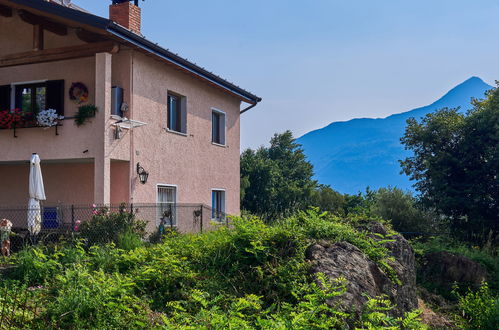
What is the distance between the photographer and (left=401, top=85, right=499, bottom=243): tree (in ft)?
63.2

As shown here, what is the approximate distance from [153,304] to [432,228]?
1743cm

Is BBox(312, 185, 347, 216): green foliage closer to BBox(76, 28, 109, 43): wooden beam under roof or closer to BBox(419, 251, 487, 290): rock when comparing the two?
BBox(419, 251, 487, 290): rock

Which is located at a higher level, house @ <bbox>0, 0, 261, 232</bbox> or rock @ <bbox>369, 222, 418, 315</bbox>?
house @ <bbox>0, 0, 261, 232</bbox>

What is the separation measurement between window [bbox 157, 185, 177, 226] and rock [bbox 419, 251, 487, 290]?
6246 millimetres

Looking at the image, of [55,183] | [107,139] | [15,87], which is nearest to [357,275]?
[107,139]

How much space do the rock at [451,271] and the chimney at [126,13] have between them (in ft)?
34.2

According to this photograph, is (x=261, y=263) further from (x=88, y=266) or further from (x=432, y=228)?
(x=432, y=228)

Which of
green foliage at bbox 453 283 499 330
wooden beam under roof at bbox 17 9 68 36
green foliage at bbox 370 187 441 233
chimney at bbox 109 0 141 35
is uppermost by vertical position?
chimney at bbox 109 0 141 35

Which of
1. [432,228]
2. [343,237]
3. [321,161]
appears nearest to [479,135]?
[432,228]

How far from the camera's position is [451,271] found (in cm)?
1127

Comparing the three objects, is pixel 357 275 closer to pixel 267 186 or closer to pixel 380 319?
pixel 380 319

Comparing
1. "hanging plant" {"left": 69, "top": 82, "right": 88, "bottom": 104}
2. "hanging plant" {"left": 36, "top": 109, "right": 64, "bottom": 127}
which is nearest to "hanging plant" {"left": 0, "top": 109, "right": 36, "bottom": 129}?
"hanging plant" {"left": 36, "top": 109, "right": 64, "bottom": 127}

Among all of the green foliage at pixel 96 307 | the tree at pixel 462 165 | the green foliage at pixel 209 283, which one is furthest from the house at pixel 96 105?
the tree at pixel 462 165

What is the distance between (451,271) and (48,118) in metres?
10.7
